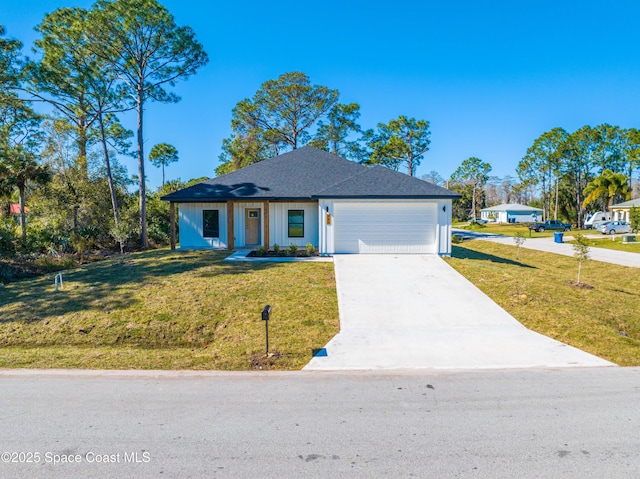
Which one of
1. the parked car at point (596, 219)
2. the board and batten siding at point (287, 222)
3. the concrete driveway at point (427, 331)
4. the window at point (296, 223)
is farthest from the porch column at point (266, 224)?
the parked car at point (596, 219)

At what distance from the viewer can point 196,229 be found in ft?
54.0

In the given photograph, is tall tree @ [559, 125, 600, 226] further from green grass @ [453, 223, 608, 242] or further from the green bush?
the green bush

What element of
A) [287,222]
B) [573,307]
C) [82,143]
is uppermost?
[82,143]

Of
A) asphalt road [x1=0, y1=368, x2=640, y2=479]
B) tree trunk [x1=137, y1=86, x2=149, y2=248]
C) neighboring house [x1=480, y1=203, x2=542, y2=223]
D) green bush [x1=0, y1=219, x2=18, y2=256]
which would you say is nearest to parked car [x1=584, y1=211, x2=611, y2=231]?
neighboring house [x1=480, y1=203, x2=542, y2=223]

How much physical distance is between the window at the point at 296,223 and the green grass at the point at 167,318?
4.25 m

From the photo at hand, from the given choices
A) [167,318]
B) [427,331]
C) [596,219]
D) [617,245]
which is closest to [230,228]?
[167,318]

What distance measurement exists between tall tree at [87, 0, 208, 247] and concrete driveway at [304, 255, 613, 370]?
14.8 meters

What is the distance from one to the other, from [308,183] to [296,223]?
2.02 metres

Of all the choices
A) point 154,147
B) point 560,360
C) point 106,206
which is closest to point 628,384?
point 560,360

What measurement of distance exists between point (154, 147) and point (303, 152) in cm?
4595

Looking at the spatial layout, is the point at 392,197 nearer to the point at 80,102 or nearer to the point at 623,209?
the point at 80,102

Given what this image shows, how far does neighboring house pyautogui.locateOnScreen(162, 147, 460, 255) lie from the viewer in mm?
14195

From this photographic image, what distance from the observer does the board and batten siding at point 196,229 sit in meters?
16.3

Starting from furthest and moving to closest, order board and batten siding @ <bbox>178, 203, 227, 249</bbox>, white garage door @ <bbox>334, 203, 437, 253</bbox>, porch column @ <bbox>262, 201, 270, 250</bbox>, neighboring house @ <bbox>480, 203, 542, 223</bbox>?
neighboring house @ <bbox>480, 203, 542, 223</bbox>
board and batten siding @ <bbox>178, 203, 227, 249</bbox>
porch column @ <bbox>262, 201, 270, 250</bbox>
white garage door @ <bbox>334, 203, 437, 253</bbox>
